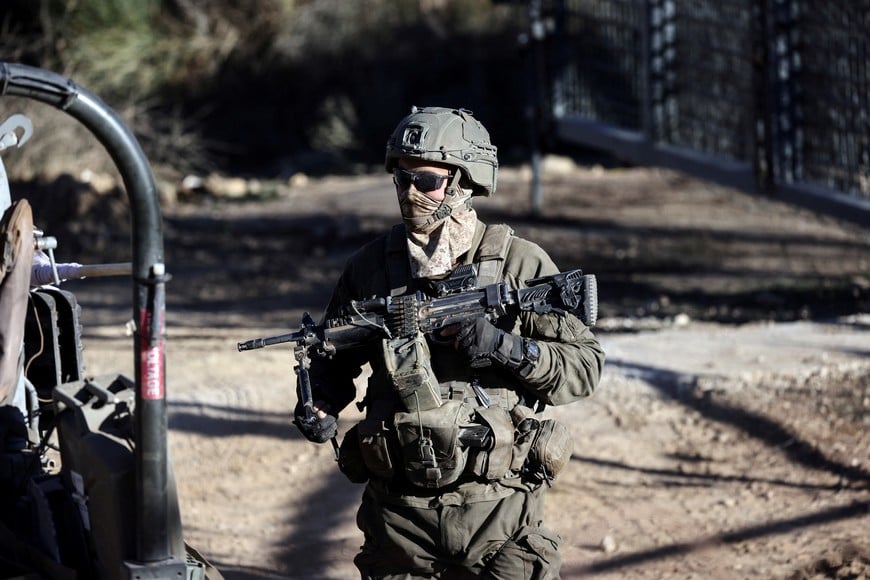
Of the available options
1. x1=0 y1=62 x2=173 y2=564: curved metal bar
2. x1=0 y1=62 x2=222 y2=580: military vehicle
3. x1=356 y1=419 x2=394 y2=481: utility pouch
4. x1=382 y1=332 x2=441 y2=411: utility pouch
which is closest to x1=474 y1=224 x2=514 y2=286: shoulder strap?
x1=382 y1=332 x2=441 y2=411: utility pouch

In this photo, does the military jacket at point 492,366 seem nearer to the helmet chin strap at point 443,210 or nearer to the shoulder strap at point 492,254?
the shoulder strap at point 492,254

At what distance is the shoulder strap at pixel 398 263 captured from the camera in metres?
3.46

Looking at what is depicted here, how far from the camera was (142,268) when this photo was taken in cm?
247

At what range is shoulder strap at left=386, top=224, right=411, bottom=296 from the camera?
11.3 feet

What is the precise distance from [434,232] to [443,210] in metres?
0.07

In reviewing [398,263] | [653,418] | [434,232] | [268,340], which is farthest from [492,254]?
[653,418]

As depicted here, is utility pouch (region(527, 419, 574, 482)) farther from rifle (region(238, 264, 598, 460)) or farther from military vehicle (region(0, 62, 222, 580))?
military vehicle (region(0, 62, 222, 580))

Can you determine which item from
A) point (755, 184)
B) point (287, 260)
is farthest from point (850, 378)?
point (287, 260)

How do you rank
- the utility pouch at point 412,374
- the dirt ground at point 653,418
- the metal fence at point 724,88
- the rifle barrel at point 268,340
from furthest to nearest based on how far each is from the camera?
the metal fence at point 724,88
the dirt ground at point 653,418
the rifle barrel at point 268,340
the utility pouch at point 412,374

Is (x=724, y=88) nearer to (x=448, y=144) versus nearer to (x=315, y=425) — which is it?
(x=448, y=144)

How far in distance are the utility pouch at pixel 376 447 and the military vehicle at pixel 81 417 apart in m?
0.52

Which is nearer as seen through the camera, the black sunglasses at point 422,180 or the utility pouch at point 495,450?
the utility pouch at point 495,450

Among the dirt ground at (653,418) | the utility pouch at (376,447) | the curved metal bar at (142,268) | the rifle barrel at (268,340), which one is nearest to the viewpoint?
the curved metal bar at (142,268)

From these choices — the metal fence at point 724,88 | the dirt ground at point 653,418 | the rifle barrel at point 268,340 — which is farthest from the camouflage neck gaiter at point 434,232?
the metal fence at point 724,88
